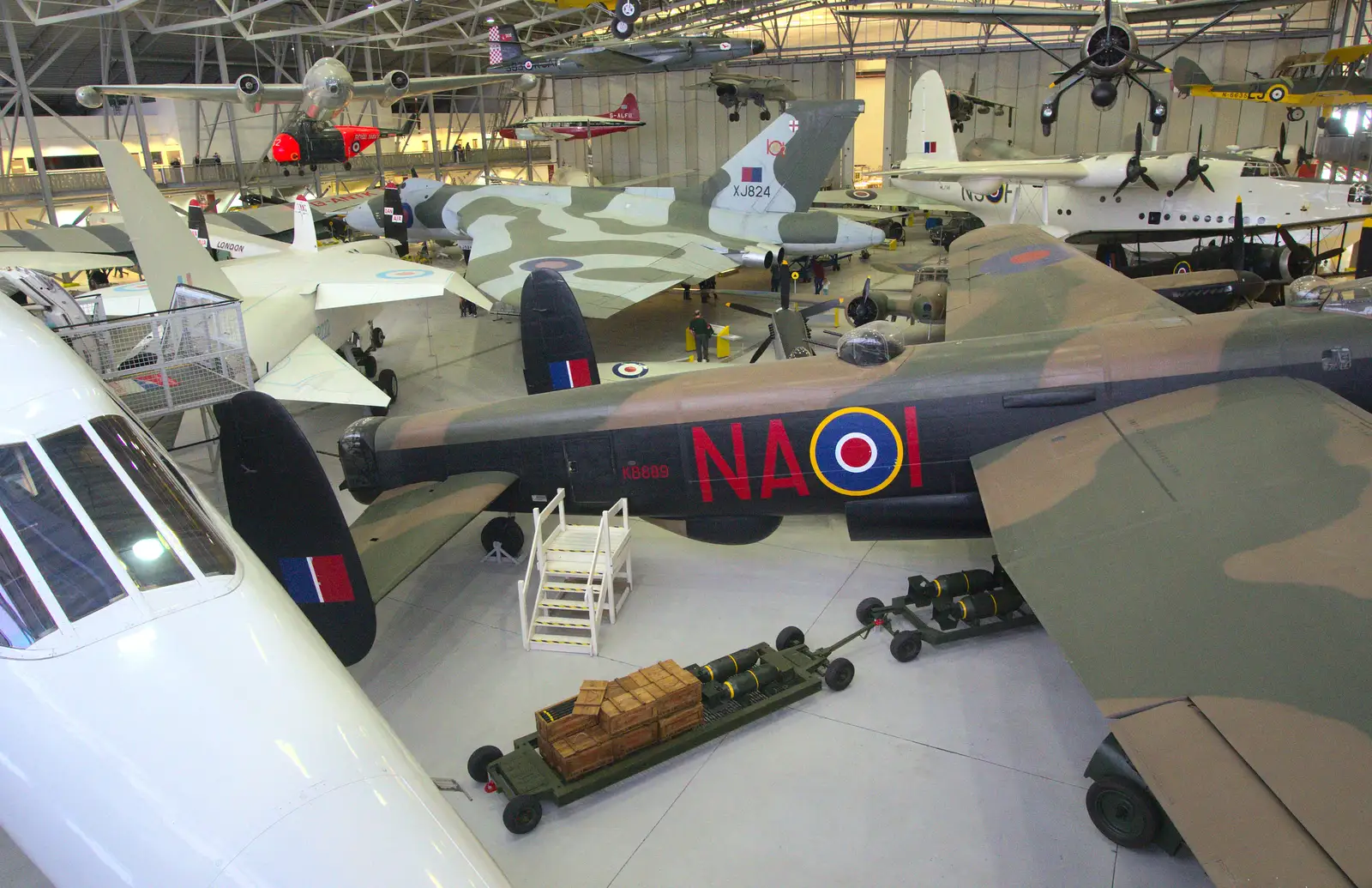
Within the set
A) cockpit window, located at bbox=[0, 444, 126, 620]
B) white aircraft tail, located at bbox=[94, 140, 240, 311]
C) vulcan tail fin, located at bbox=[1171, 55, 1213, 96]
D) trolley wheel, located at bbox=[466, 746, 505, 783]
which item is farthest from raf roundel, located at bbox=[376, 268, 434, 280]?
vulcan tail fin, located at bbox=[1171, 55, 1213, 96]

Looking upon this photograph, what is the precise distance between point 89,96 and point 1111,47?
20309mm

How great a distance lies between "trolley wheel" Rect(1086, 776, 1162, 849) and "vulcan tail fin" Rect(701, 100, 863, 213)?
14864 millimetres

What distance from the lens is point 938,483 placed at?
7.71 metres

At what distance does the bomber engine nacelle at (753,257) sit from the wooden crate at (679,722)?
12.7 meters

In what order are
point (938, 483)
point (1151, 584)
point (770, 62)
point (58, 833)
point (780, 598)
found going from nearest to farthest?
1. point (58, 833)
2. point (1151, 584)
3. point (938, 483)
4. point (780, 598)
5. point (770, 62)

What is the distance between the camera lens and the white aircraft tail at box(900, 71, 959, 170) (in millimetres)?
26578

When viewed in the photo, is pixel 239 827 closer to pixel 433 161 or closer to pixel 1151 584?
pixel 1151 584

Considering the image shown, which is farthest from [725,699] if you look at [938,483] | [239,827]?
[239,827]

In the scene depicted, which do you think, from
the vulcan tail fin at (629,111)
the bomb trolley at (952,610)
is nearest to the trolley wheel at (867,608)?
the bomb trolley at (952,610)

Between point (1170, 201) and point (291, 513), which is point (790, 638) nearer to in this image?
point (291, 513)

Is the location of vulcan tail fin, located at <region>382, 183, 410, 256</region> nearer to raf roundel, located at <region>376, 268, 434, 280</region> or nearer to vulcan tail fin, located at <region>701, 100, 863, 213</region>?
raf roundel, located at <region>376, 268, 434, 280</region>

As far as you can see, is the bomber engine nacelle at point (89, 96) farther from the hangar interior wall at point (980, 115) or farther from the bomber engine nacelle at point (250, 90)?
the hangar interior wall at point (980, 115)

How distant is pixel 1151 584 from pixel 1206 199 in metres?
18.3

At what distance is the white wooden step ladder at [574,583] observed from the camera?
7.54 metres
